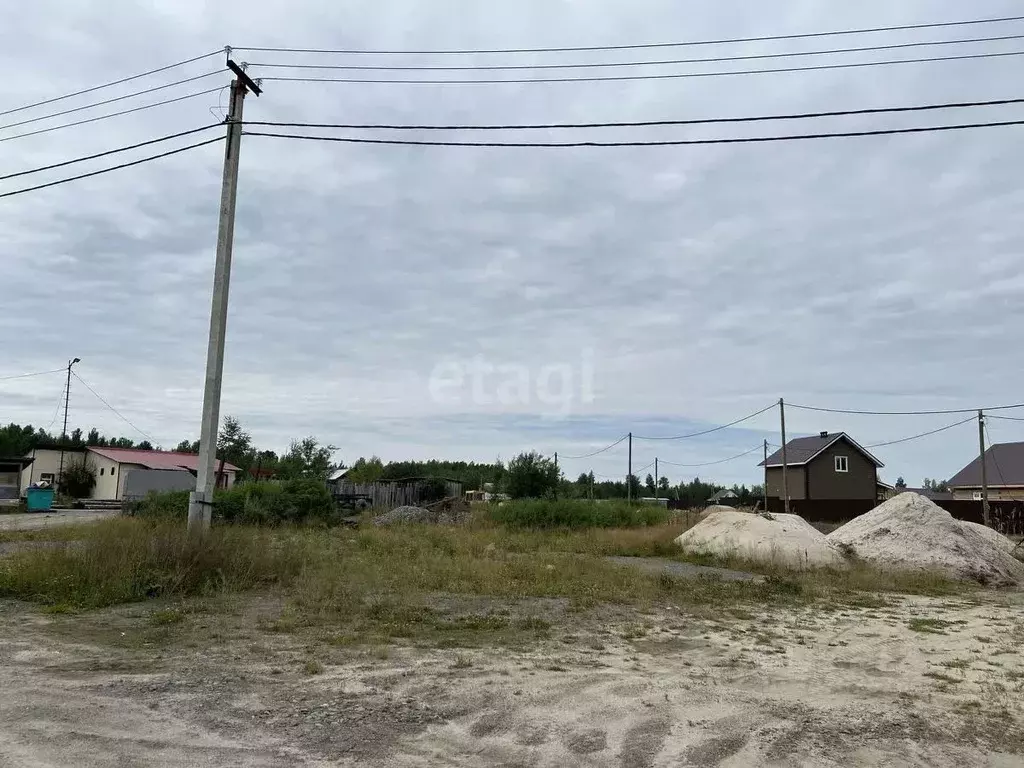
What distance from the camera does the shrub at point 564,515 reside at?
2981 cm

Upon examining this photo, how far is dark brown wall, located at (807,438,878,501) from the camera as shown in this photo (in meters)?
47.4

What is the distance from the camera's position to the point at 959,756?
4.93m

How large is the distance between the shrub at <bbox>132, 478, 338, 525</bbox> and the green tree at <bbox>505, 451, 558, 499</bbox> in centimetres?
1234

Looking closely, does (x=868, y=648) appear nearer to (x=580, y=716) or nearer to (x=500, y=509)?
(x=580, y=716)

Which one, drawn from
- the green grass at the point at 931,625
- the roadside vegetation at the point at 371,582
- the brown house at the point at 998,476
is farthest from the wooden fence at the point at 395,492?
the brown house at the point at 998,476

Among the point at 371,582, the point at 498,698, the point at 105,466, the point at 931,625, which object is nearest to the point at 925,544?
the point at 931,625

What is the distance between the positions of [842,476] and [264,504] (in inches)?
1487

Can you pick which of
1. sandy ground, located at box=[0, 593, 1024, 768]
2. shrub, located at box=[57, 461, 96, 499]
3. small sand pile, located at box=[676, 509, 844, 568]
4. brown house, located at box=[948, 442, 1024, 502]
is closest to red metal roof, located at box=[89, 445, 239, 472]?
shrub, located at box=[57, 461, 96, 499]

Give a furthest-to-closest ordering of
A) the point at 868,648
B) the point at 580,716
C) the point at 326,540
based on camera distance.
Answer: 1. the point at 326,540
2. the point at 868,648
3. the point at 580,716

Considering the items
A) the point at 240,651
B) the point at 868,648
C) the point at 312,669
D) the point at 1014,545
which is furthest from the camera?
the point at 1014,545

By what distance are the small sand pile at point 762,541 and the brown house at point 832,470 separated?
27834 millimetres

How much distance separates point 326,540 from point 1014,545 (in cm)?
2011

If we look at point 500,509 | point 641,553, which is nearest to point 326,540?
point 641,553

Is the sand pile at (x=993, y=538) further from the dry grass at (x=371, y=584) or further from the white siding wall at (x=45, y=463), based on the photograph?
the white siding wall at (x=45, y=463)
